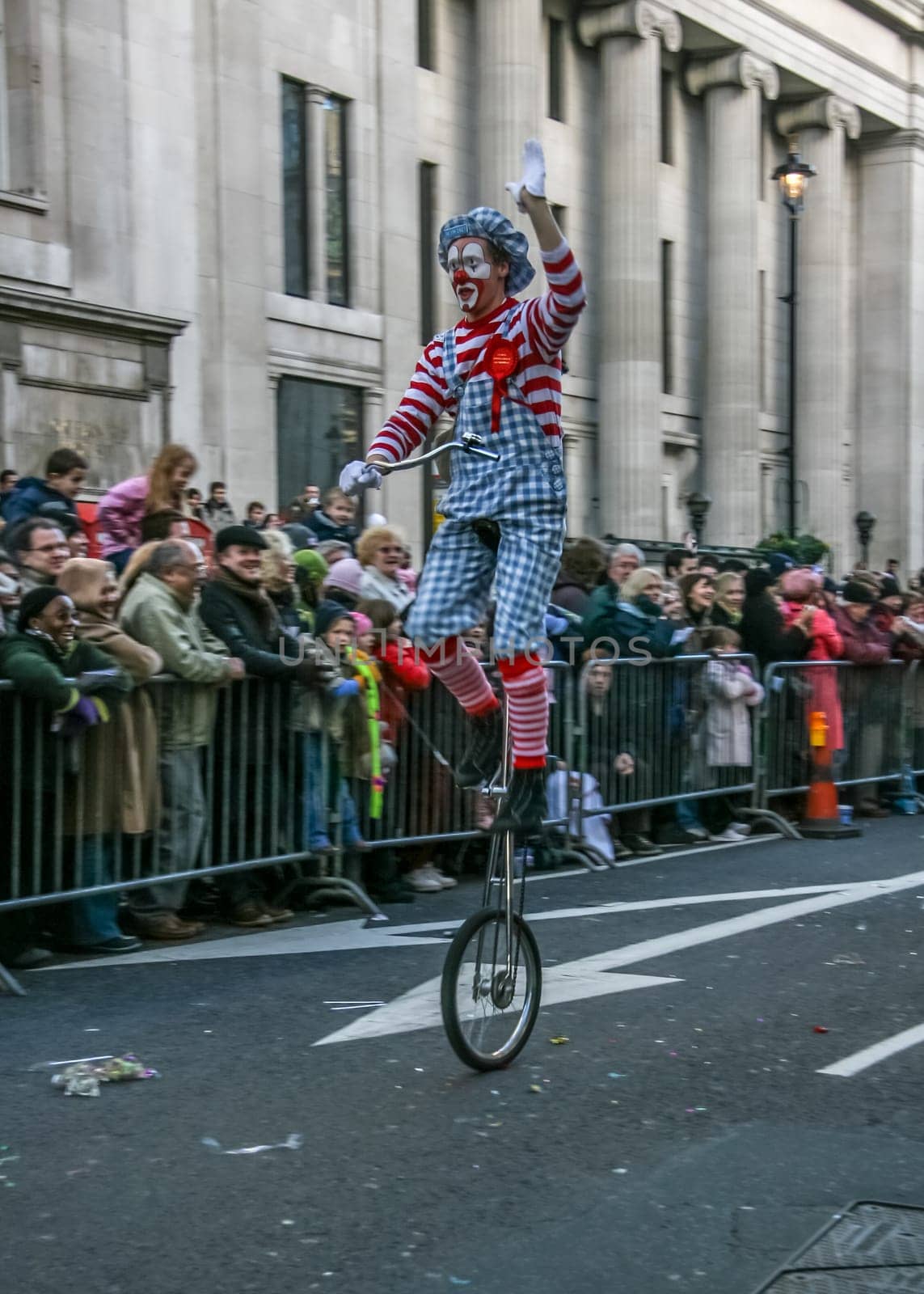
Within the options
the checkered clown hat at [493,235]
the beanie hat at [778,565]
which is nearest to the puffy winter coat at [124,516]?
the checkered clown hat at [493,235]

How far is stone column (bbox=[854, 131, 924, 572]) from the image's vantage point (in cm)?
4747

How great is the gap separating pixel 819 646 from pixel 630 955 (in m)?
6.60

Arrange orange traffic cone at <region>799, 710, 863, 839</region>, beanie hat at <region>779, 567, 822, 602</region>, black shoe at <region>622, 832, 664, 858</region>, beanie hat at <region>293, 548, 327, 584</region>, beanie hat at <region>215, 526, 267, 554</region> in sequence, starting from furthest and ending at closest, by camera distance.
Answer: beanie hat at <region>779, 567, 822, 602</region> → orange traffic cone at <region>799, 710, 863, 839</region> → black shoe at <region>622, 832, 664, 858</region> → beanie hat at <region>293, 548, 327, 584</region> → beanie hat at <region>215, 526, 267, 554</region>

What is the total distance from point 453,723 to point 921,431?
134 feet

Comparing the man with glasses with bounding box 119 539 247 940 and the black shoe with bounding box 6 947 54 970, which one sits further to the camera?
the man with glasses with bounding box 119 539 247 940

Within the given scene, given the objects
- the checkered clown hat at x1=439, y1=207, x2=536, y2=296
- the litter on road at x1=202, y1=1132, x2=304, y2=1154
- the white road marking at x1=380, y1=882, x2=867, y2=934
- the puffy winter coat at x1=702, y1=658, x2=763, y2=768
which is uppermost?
the checkered clown hat at x1=439, y1=207, x2=536, y2=296

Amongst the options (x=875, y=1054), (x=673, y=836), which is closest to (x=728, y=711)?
(x=673, y=836)

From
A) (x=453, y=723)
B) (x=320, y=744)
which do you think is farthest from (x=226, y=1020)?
(x=453, y=723)

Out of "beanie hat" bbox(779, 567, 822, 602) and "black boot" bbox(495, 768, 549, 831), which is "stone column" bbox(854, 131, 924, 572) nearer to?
"beanie hat" bbox(779, 567, 822, 602)

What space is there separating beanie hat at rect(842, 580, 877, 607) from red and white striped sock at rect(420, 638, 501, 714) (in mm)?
8738

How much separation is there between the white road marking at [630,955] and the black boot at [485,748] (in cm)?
95

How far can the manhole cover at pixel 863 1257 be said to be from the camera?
366cm

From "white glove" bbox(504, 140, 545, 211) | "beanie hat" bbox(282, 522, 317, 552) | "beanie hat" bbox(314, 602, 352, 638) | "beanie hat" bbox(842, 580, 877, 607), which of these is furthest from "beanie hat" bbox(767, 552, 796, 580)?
"white glove" bbox(504, 140, 545, 211)

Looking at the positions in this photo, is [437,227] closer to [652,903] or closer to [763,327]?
[763,327]
